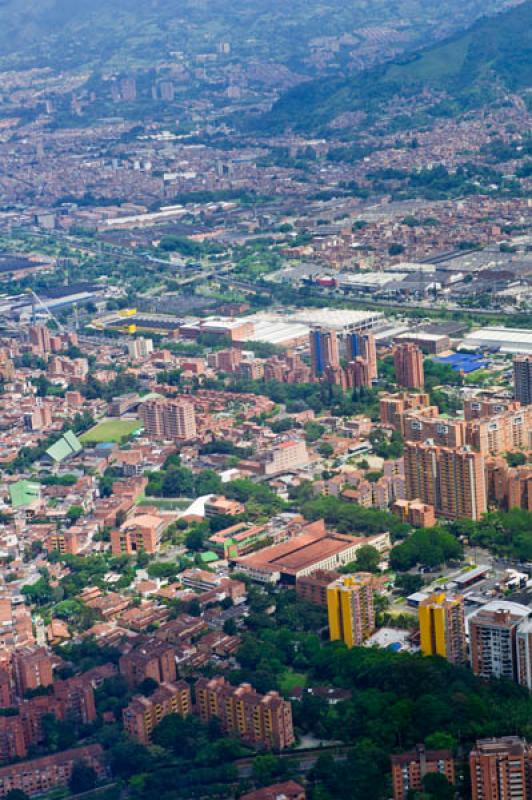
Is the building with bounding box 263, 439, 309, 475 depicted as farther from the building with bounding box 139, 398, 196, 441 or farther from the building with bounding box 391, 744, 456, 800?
the building with bounding box 391, 744, 456, 800

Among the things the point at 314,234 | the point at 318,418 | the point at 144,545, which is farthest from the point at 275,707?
the point at 314,234

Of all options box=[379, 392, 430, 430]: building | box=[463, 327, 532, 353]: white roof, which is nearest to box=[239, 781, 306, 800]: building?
box=[379, 392, 430, 430]: building

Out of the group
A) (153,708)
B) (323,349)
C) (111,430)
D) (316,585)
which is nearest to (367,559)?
(316,585)

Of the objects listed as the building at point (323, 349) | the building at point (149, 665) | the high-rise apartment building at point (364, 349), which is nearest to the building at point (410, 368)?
the high-rise apartment building at point (364, 349)

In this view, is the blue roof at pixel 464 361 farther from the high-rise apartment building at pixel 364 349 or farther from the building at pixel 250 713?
the building at pixel 250 713

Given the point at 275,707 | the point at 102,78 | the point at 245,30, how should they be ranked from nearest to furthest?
the point at 275,707 < the point at 102,78 < the point at 245,30

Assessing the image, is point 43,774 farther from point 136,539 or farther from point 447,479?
point 447,479

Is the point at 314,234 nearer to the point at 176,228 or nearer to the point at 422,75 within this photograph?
the point at 176,228
